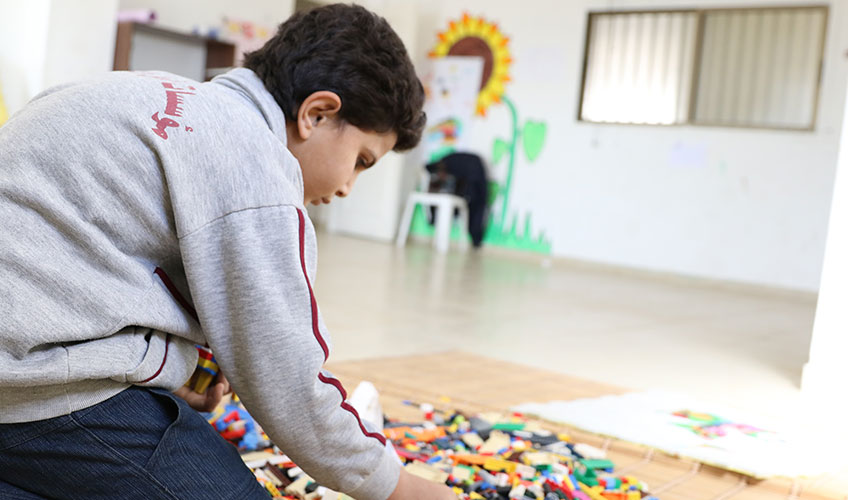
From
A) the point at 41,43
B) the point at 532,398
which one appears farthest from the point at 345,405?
the point at 41,43

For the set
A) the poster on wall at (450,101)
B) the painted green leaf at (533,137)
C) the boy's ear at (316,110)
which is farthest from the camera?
the poster on wall at (450,101)

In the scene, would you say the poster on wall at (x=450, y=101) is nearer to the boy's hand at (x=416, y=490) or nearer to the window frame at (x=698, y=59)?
the window frame at (x=698, y=59)

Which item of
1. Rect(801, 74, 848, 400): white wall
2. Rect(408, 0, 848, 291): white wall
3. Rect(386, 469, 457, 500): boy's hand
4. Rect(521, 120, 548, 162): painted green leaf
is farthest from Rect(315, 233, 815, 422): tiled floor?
Rect(386, 469, 457, 500): boy's hand

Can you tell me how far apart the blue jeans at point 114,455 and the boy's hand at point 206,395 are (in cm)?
24

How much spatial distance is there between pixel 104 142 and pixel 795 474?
157 centimetres

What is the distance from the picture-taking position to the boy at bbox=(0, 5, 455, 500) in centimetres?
90

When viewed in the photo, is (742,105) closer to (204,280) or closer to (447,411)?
(447,411)

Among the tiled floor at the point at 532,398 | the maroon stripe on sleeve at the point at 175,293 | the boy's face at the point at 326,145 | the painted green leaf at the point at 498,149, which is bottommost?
the tiled floor at the point at 532,398

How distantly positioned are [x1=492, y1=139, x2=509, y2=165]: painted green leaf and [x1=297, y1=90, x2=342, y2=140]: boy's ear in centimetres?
669

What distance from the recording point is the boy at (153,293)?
90 cm

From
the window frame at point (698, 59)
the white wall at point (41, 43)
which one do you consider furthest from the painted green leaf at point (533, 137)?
the white wall at point (41, 43)

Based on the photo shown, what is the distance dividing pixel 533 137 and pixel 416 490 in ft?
21.9

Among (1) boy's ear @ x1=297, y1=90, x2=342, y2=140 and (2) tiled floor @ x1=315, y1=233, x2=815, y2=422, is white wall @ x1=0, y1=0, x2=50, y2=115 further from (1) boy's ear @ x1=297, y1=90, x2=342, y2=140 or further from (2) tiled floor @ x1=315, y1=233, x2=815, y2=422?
(1) boy's ear @ x1=297, y1=90, x2=342, y2=140

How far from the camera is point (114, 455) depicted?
97cm
